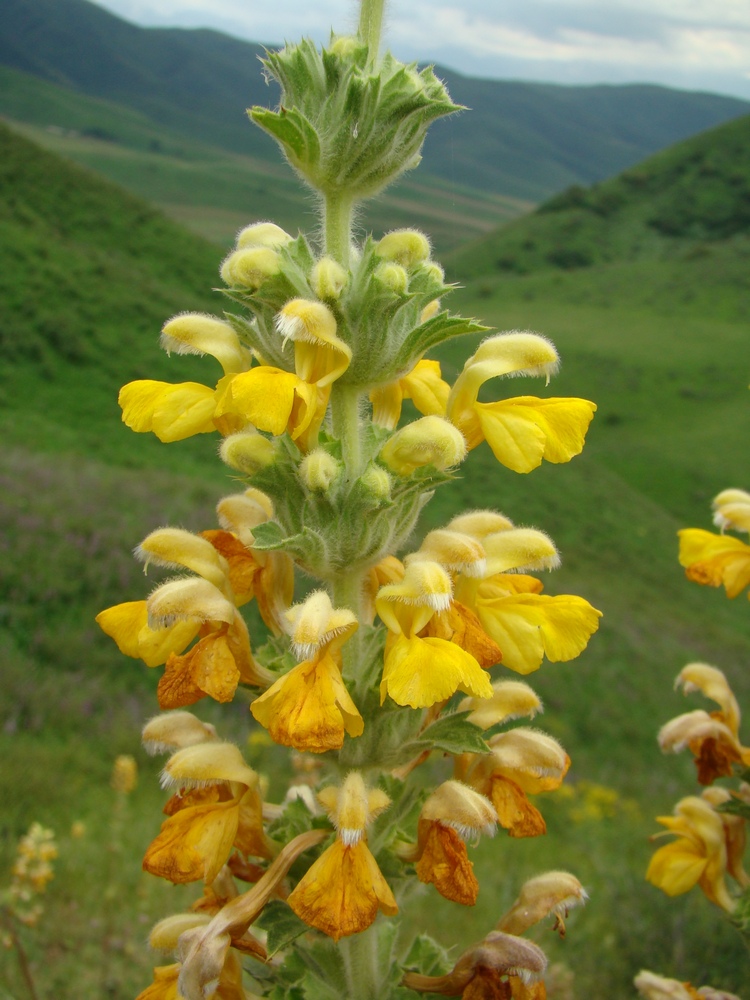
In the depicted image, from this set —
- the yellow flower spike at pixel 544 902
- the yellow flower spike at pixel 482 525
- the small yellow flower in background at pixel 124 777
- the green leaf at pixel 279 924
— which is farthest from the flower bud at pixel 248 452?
the small yellow flower in background at pixel 124 777

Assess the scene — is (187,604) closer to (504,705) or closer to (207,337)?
(207,337)

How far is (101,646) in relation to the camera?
750 cm

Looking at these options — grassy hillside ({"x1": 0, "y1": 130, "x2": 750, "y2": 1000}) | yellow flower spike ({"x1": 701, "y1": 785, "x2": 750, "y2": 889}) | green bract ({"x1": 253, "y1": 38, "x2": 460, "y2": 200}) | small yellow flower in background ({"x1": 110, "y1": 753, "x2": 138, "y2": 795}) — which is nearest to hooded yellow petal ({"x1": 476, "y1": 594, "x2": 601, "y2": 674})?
green bract ({"x1": 253, "y1": 38, "x2": 460, "y2": 200})

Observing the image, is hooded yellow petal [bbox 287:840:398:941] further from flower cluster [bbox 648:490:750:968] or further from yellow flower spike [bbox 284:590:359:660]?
flower cluster [bbox 648:490:750:968]

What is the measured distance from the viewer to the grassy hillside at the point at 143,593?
16.4 ft

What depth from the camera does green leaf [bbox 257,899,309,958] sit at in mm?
1871

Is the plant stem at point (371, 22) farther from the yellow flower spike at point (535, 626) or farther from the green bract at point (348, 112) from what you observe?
the yellow flower spike at point (535, 626)

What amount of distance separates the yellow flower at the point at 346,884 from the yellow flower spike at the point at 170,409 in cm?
94

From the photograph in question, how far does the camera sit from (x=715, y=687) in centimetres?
302

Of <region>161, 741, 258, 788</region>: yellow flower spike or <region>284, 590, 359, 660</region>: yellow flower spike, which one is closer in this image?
<region>284, 590, 359, 660</region>: yellow flower spike

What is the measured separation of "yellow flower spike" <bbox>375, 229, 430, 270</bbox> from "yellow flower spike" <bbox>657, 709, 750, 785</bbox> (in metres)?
1.77

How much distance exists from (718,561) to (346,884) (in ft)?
5.58

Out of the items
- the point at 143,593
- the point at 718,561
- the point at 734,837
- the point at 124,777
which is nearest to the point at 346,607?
the point at 718,561

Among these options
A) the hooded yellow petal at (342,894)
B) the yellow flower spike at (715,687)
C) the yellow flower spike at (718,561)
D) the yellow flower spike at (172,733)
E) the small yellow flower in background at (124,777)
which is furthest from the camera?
the small yellow flower in background at (124,777)
